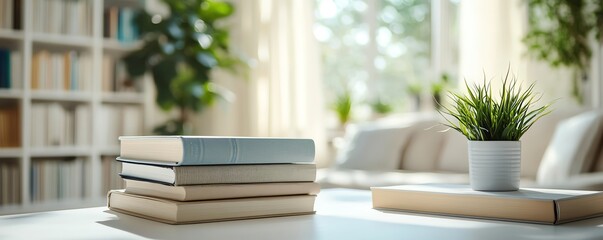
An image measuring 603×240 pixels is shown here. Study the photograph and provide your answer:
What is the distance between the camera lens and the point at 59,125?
13.5 ft

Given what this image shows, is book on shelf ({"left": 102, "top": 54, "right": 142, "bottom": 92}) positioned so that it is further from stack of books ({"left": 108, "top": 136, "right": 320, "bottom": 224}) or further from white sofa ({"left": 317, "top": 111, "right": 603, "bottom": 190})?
stack of books ({"left": 108, "top": 136, "right": 320, "bottom": 224})

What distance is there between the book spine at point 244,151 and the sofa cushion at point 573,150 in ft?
6.78

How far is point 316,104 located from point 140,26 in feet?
4.54

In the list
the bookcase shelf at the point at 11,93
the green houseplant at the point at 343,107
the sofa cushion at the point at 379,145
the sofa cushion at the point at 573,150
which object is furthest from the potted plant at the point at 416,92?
the bookcase shelf at the point at 11,93

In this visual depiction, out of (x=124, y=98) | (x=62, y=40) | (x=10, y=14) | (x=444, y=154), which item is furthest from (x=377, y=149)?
(x=10, y=14)

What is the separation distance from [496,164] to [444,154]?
2814mm

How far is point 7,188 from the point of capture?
3900 millimetres

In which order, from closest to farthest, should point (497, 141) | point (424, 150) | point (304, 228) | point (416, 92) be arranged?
point (304, 228), point (497, 141), point (424, 150), point (416, 92)

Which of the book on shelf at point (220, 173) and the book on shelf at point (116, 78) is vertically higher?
the book on shelf at point (116, 78)

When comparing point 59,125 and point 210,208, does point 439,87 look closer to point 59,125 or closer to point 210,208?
point 59,125

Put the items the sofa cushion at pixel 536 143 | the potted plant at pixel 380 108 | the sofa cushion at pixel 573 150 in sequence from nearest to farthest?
the sofa cushion at pixel 573 150, the sofa cushion at pixel 536 143, the potted plant at pixel 380 108

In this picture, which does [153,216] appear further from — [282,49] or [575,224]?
[282,49]

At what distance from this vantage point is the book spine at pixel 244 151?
91cm

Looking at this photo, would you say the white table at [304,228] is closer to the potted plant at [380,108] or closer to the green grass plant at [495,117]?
the green grass plant at [495,117]
